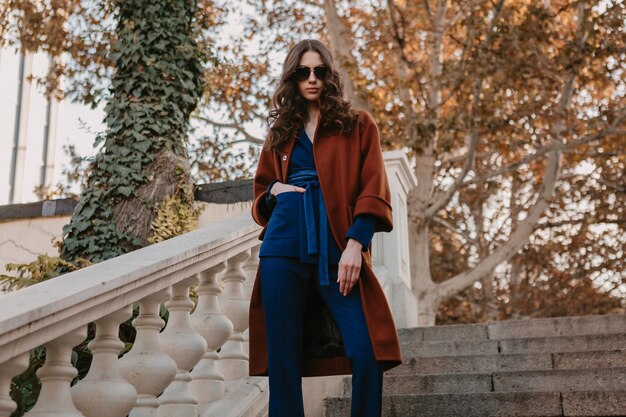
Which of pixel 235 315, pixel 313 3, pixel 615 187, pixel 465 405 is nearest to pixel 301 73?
pixel 235 315

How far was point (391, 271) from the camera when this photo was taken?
626 cm

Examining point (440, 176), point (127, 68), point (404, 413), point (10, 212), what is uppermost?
point (440, 176)

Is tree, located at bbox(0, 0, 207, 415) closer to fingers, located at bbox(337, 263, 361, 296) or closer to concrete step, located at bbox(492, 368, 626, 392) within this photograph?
concrete step, located at bbox(492, 368, 626, 392)

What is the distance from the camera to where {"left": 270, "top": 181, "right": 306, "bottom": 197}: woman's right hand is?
2.64 metres

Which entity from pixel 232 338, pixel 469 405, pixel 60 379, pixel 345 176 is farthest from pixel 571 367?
pixel 60 379

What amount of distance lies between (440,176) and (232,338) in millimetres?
11120

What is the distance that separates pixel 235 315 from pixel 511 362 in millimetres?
1849

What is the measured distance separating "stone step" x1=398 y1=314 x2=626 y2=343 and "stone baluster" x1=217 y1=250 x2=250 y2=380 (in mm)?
2162

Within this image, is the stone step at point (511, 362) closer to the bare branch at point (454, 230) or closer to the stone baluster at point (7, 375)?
the stone baluster at point (7, 375)

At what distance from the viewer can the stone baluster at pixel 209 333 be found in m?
3.15

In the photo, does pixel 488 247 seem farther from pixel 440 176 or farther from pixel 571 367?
pixel 571 367

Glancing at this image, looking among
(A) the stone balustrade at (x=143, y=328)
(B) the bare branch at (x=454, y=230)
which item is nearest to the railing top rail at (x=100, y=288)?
(A) the stone balustrade at (x=143, y=328)

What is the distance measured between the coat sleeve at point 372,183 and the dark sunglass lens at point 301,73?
0.25m

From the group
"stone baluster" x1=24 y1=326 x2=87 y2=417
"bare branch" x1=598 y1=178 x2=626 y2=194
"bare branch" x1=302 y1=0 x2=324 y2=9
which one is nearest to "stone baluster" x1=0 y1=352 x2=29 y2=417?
"stone baluster" x1=24 y1=326 x2=87 y2=417
